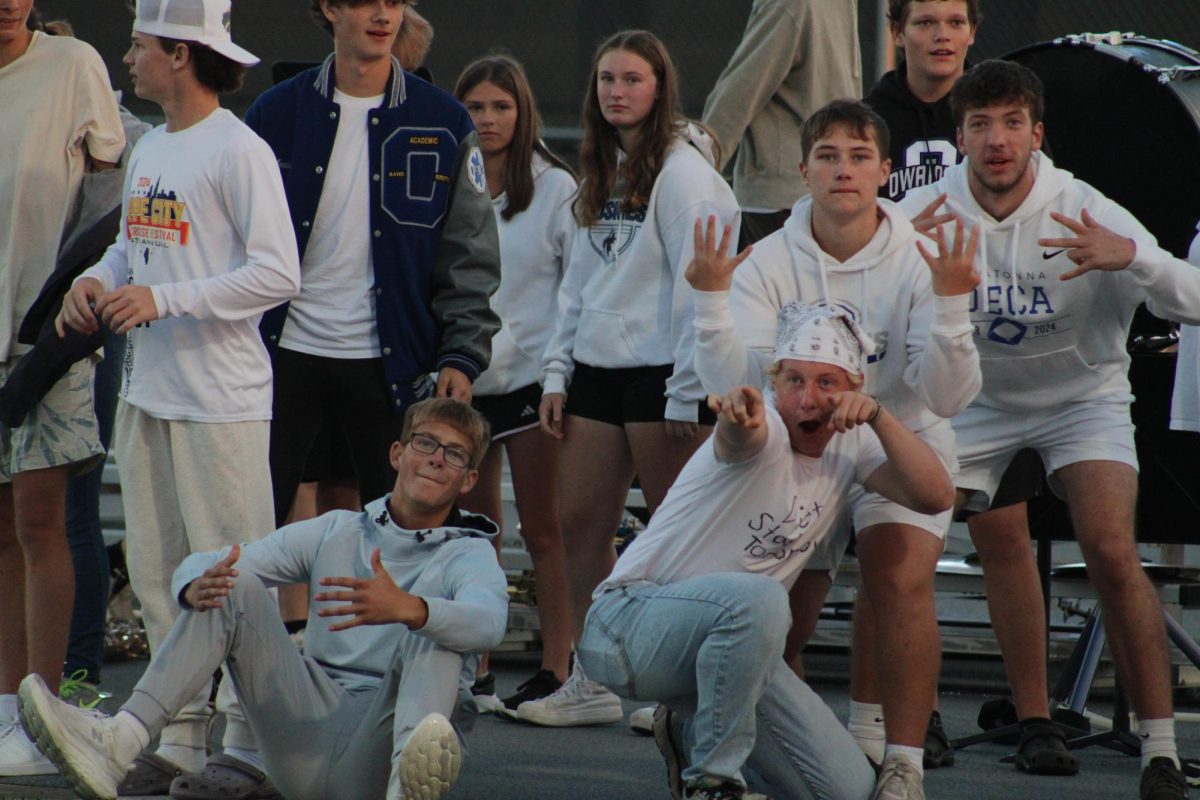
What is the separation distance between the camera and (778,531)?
3.62 m

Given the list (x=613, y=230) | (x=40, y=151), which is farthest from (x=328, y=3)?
(x=613, y=230)

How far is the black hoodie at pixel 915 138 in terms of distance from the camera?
15.9ft

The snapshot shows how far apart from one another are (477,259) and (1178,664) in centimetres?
280

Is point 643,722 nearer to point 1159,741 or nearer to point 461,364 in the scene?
point 461,364

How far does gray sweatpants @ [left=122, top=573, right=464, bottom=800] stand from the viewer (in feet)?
11.1

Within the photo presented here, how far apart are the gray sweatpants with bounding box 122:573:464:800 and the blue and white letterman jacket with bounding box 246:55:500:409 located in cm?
74

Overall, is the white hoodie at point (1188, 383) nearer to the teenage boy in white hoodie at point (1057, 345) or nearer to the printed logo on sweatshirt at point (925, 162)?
the teenage boy in white hoodie at point (1057, 345)

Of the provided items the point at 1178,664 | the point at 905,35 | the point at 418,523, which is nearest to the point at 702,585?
the point at 418,523

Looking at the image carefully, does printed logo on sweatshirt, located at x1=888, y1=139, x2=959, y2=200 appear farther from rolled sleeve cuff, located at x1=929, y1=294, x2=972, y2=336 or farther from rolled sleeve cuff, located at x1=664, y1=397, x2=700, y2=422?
rolled sleeve cuff, located at x1=929, y1=294, x2=972, y2=336

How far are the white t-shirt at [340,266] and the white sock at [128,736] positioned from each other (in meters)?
1.04

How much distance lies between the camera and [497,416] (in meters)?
5.07

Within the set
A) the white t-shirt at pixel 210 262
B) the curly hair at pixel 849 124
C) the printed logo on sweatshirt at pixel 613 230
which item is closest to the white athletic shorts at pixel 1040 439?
the curly hair at pixel 849 124

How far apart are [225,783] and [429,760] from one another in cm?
66

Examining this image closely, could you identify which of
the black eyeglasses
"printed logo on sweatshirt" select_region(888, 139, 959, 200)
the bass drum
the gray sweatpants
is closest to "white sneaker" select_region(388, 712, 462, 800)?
the gray sweatpants
